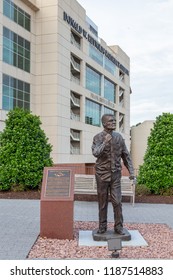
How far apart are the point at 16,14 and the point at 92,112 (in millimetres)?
16618

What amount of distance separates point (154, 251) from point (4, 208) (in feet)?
22.3

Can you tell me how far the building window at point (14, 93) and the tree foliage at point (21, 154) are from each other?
1396 centimetres

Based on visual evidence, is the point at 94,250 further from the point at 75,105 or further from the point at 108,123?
the point at 75,105

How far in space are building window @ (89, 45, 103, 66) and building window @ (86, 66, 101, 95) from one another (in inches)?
61.8

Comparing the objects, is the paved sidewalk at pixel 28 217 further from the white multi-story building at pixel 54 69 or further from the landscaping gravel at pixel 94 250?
the white multi-story building at pixel 54 69

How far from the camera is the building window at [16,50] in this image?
3101 cm

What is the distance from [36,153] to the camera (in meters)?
16.8

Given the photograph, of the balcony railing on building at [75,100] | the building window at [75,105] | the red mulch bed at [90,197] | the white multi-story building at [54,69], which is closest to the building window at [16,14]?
the white multi-story building at [54,69]

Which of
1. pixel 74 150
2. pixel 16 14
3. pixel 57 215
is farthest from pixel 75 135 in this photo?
pixel 57 215

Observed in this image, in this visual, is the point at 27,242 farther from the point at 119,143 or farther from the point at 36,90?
the point at 36,90

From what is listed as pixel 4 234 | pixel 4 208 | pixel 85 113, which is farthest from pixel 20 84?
pixel 4 234

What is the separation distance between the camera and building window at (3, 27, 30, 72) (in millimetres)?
31008

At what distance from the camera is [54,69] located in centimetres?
3544

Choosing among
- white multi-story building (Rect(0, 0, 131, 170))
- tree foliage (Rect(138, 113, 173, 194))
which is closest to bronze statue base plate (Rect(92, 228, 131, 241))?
tree foliage (Rect(138, 113, 173, 194))
